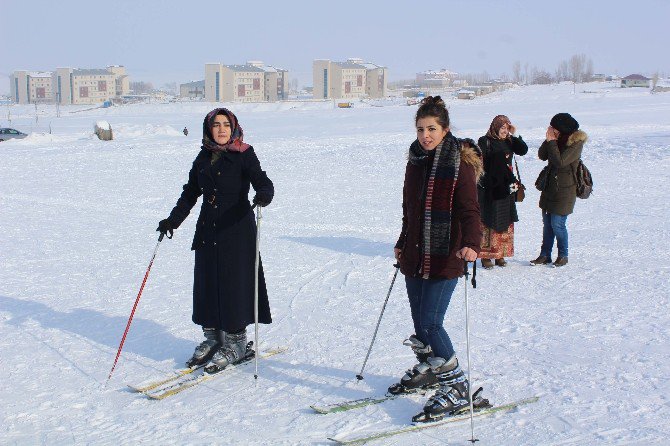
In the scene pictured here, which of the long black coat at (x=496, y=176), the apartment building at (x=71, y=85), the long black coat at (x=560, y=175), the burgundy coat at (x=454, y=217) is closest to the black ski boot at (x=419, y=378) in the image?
the burgundy coat at (x=454, y=217)

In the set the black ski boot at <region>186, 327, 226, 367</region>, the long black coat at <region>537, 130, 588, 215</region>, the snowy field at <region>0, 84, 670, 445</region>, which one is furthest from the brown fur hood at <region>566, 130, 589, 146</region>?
the black ski boot at <region>186, 327, 226, 367</region>

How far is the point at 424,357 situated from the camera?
4.23 metres

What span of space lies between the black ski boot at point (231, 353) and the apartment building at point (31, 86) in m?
145

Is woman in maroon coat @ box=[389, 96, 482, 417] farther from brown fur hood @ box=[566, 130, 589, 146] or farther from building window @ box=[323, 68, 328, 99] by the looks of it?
building window @ box=[323, 68, 328, 99]

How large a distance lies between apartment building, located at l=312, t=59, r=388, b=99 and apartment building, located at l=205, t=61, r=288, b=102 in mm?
7938

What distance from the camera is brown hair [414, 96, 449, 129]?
12.5 ft

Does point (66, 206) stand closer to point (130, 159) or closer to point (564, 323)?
point (130, 159)

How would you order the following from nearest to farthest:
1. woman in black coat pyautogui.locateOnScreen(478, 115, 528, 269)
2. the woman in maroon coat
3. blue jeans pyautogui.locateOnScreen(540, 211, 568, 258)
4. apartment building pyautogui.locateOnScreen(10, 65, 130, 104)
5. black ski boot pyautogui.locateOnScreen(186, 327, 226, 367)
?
the woman in maroon coat, black ski boot pyautogui.locateOnScreen(186, 327, 226, 367), woman in black coat pyautogui.locateOnScreen(478, 115, 528, 269), blue jeans pyautogui.locateOnScreen(540, 211, 568, 258), apartment building pyautogui.locateOnScreen(10, 65, 130, 104)

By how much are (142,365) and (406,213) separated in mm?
2260

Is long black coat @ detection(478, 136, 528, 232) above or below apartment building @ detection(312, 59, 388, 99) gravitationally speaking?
below

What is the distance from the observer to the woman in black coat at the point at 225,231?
471 cm

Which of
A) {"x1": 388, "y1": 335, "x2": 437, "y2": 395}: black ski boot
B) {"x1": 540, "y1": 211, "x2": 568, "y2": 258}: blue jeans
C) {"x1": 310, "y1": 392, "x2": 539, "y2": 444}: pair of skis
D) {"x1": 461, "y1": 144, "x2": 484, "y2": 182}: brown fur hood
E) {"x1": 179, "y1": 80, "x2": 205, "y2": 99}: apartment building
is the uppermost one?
{"x1": 179, "y1": 80, "x2": 205, "y2": 99}: apartment building

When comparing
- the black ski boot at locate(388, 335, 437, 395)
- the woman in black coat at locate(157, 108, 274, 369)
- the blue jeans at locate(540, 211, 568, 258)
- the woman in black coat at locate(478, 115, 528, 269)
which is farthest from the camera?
the blue jeans at locate(540, 211, 568, 258)

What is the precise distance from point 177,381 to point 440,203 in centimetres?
210
